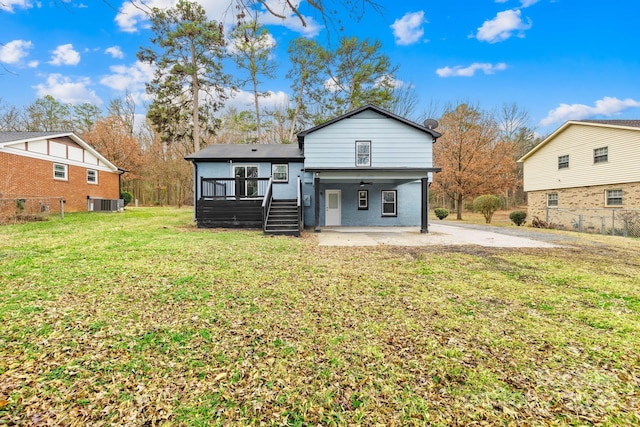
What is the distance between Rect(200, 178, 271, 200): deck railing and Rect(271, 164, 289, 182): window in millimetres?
570

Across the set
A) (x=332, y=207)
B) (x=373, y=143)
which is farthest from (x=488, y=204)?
(x=332, y=207)

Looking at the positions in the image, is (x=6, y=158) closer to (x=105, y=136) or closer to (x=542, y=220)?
(x=105, y=136)

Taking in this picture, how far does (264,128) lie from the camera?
25.2 m

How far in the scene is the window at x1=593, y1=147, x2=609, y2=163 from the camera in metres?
14.3

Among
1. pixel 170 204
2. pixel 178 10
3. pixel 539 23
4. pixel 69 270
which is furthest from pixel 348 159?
pixel 170 204

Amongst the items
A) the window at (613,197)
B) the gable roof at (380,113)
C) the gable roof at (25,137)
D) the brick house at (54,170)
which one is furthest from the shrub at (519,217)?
the gable roof at (25,137)

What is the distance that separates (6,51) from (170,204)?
3055cm

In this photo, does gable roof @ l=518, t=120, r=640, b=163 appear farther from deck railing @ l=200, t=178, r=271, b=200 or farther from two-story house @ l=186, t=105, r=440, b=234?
deck railing @ l=200, t=178, r=271, b=200

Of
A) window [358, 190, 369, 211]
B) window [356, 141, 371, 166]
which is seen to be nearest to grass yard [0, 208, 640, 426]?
window [356, 141, 371, 166]

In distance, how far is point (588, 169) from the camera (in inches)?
597

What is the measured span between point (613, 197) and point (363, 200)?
1266 cm

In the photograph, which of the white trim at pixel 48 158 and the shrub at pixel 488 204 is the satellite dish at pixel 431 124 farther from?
the white trim at pixel 48 158

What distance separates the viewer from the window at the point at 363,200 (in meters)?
14.2

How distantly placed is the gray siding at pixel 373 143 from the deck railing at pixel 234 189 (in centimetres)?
283
